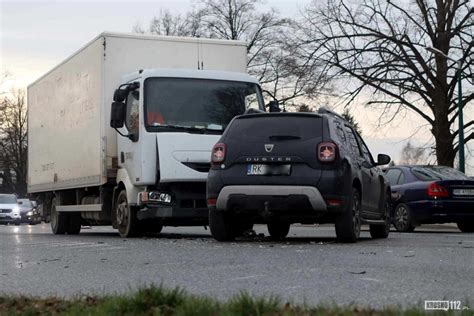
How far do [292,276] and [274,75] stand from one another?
40.4 m

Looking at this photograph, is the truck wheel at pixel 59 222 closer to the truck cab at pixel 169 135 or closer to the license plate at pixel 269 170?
the truck cab at pixel 169 135

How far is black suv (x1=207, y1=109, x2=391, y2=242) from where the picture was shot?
34.0 ft

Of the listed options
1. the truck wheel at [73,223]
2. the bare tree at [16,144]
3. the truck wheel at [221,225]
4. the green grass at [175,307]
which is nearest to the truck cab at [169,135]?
the truck wheel at [221,225]

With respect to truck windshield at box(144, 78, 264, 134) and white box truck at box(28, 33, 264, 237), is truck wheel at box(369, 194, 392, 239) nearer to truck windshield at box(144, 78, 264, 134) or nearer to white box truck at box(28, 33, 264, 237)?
white box truck at box(28, 33, 264, 237)

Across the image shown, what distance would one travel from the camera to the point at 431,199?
55.8 ft

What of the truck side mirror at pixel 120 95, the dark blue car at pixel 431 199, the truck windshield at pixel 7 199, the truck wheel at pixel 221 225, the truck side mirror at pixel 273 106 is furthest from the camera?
the truck windshield at pixel 7 199

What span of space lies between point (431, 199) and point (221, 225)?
23.7ft

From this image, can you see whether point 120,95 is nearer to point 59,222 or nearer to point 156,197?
point 156,197

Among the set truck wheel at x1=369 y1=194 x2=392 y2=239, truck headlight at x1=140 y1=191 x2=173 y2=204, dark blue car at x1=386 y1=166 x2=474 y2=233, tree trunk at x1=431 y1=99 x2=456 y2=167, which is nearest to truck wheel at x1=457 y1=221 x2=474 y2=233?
dark blue car at x1=386 y1=166 x2=474 y2=233

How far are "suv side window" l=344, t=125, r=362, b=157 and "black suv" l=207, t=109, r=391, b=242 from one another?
14.3 inches

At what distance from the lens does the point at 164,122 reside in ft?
42.3

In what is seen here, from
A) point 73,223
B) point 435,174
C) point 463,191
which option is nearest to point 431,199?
point 463,191

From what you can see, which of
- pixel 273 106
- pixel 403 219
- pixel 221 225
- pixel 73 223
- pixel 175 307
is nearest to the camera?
pixel 175 307

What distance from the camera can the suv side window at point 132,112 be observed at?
13.1 metres
